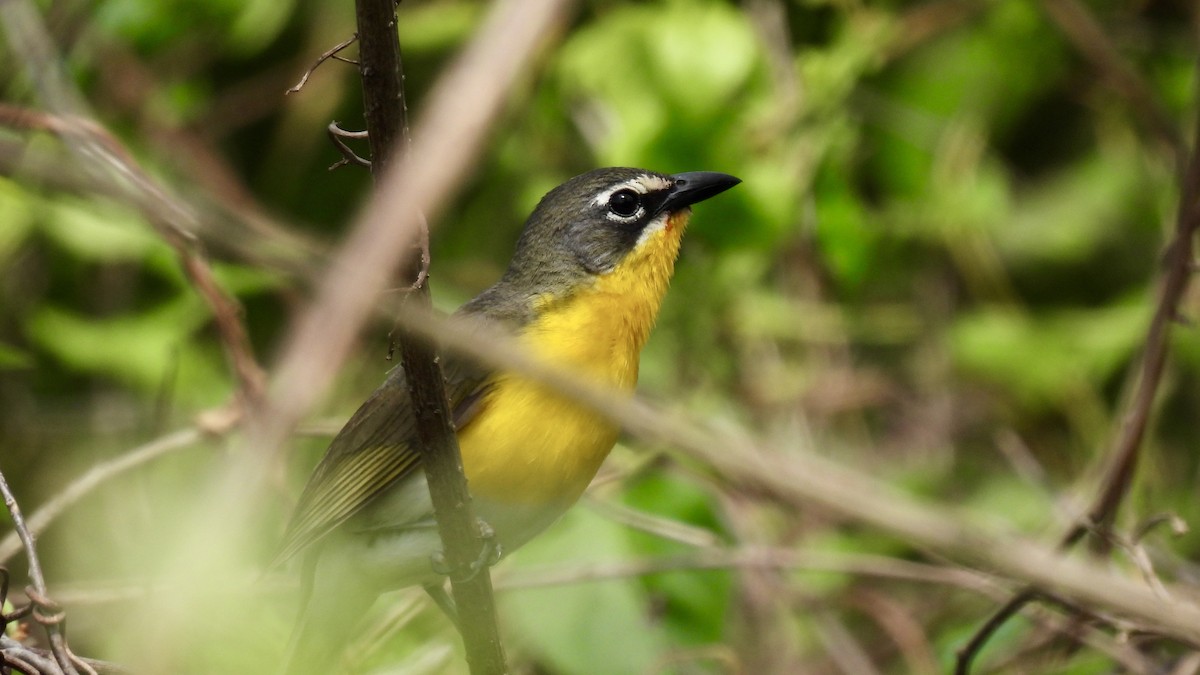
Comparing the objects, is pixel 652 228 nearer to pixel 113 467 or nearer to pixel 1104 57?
pixel 113 467

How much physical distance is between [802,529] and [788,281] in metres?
1.25

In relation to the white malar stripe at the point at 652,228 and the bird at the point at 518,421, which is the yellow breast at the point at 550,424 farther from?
the white malar stripe at the point at 652,228

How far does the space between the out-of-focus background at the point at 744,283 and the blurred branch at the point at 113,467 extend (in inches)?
3.3

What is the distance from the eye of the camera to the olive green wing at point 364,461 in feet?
10.9

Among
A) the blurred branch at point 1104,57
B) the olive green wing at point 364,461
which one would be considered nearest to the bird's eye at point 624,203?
the olive green wing at point 364,461

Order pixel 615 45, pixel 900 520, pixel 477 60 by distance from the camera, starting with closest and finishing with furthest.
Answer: pixel 477 60, pixel 900 520, pixel 615 45

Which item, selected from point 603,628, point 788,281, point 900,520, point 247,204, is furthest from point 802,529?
point 900,520

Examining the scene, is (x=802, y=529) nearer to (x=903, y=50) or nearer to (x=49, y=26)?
(x=903, y=50)

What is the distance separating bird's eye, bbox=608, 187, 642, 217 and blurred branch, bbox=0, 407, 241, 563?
1305mm

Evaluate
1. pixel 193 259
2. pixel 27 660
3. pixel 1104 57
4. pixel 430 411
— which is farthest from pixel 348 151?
pixel 1104 57

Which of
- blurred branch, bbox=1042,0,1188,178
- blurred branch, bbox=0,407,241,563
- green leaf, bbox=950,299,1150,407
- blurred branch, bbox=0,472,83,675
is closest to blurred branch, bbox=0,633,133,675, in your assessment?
blurred branch, bbox=0,472,83,675

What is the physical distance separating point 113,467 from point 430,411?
163 centimetres

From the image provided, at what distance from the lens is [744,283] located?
5.71 meters

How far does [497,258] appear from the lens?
6.28 metres
